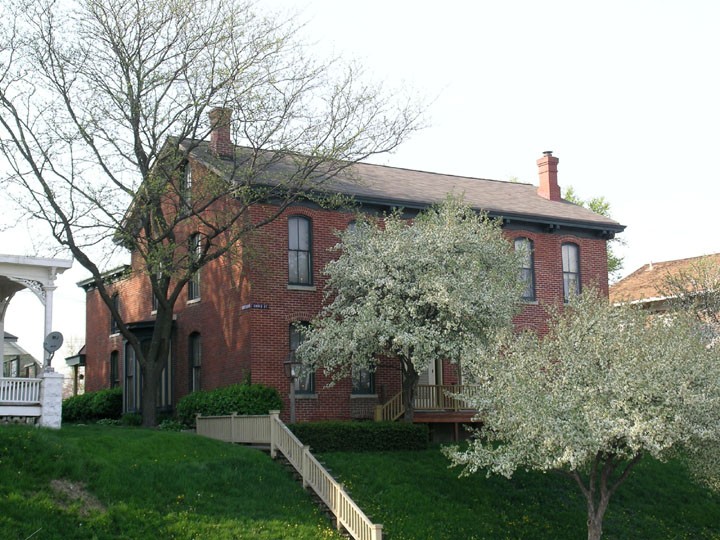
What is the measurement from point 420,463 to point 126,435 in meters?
7.35

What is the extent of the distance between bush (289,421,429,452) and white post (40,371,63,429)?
18.6ft

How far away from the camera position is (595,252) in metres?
36.6

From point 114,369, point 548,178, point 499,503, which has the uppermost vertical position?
point 548,178

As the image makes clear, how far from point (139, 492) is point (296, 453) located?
4.14 meters

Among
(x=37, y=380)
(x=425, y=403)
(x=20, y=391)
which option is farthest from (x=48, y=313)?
(x=425, y=403)

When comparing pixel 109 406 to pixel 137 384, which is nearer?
pixel 137 384

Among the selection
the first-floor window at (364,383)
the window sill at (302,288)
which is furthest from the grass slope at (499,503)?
the window sill at (302,288)

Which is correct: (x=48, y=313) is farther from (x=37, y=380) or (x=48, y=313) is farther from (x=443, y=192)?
(x=443, y=192)

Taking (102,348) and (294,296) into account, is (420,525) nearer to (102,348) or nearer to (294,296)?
(294,296)

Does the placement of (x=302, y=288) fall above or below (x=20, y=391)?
above

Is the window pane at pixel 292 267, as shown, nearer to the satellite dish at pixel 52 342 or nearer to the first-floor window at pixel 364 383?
the first-floor window at pixel 364 383

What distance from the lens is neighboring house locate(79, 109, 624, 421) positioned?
96.1 ft

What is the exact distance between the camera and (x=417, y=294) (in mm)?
26062

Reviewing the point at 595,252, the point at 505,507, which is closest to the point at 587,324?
the point at 505,507
